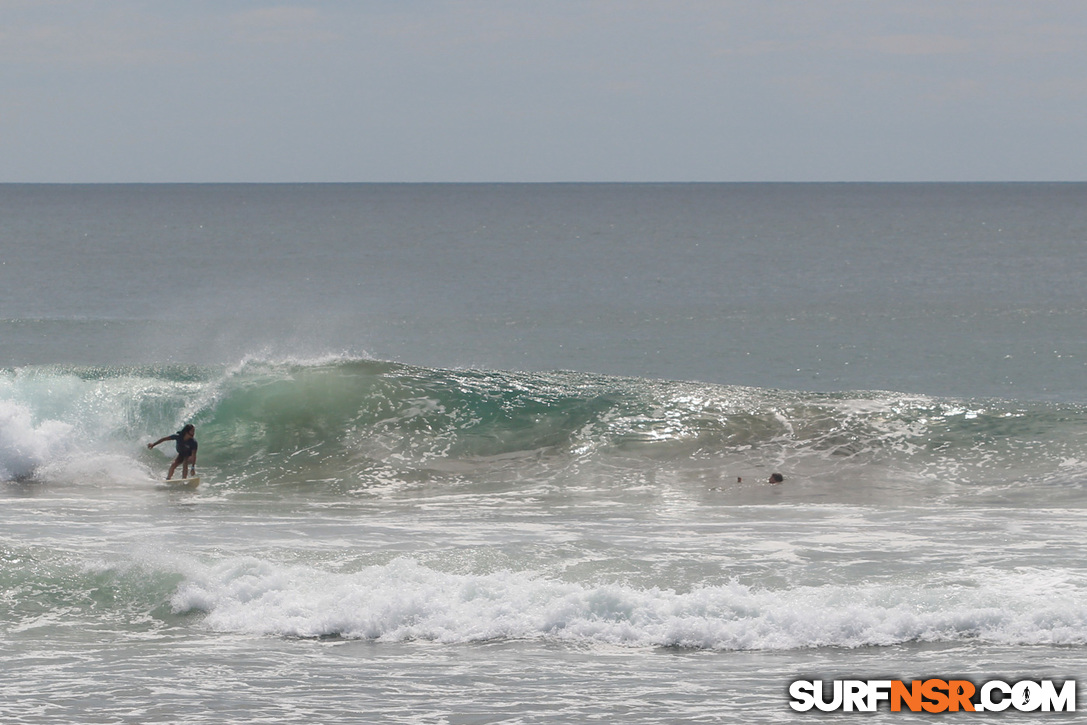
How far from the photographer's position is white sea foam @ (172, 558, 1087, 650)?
12.0 m

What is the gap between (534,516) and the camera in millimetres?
17766

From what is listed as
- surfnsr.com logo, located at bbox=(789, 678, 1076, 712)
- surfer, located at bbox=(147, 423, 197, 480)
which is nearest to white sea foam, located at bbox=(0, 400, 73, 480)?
surfer, located at bbox=(147, 423, 197, 480)

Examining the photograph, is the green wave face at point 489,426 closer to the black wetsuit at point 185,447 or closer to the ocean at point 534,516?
the ocean at point 534,516

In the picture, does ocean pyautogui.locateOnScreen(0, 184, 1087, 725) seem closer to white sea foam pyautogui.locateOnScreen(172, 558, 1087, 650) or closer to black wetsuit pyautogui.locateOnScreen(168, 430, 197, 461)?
white sea foam pyautogui.locateOnScreen(172, 558, 1087, 650)

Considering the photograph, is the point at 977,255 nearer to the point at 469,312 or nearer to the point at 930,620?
the point at 469,312

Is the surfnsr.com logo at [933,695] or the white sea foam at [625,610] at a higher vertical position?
the white sea foam at [625,610]

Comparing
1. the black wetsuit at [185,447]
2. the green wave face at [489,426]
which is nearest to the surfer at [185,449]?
the black wetsuit at [185,447]

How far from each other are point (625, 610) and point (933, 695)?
315 cm

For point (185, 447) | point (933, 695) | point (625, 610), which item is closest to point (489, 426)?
point (185, 447)

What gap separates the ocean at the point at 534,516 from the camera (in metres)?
11.1

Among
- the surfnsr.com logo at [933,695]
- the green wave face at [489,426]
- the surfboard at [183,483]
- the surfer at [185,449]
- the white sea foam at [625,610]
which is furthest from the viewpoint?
the green wave face at [489,426]

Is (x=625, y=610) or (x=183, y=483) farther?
(x=183, y=483)

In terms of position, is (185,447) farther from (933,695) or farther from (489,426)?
(933,695)

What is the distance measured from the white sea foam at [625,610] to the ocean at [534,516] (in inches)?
1.5
